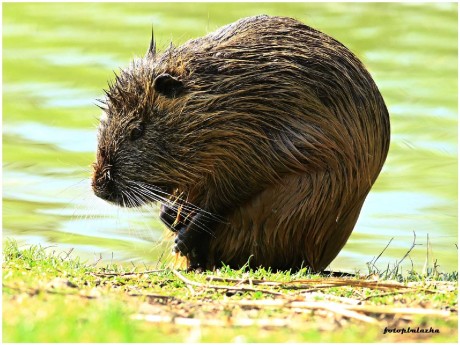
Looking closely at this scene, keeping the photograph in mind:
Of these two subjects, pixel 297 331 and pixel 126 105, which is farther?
pixel 126 105

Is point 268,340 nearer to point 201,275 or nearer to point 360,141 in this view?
point 201,275

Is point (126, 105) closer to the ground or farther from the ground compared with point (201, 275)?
farther from the ground

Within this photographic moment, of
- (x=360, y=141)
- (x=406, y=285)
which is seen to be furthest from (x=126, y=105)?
(x=406, y=285)

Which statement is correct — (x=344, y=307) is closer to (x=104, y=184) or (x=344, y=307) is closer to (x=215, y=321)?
(x=215, y=321)

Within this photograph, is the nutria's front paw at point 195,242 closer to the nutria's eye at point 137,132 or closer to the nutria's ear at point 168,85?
the nutria's eye at point 137,132

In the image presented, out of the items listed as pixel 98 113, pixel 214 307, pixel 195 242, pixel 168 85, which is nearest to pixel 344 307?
A: pixel 214 307

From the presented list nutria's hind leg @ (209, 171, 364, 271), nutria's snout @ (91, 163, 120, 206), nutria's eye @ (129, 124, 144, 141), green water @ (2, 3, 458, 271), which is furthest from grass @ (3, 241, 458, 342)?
green water @ (2, 3, 458, 271)

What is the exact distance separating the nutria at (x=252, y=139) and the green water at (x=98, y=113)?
598mm

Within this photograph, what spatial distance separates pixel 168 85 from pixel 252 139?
659mm

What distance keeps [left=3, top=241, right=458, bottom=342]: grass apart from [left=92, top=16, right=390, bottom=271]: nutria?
103 centimetres

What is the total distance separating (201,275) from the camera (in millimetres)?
6949

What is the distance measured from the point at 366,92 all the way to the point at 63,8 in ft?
40.5

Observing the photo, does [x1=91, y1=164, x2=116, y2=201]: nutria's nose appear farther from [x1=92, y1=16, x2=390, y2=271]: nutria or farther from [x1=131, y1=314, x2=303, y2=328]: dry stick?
[x1=131, y1=314, x2=303, y2=328]: dry stick

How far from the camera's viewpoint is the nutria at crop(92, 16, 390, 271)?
784 cm
